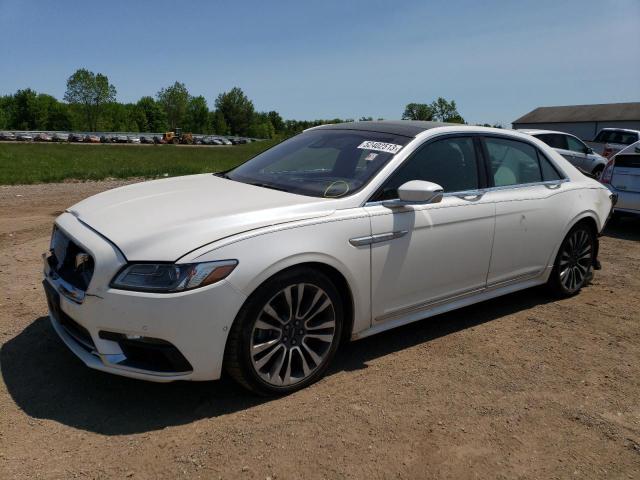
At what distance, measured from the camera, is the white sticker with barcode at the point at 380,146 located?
3.79 metres

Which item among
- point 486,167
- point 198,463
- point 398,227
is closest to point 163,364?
point 198,463

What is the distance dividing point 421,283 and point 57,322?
2355 millimetres

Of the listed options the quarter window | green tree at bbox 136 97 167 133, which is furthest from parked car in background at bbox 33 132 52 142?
the quarter window

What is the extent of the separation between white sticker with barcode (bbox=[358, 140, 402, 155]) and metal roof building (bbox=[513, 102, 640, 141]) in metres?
70.2

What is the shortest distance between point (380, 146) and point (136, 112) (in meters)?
123

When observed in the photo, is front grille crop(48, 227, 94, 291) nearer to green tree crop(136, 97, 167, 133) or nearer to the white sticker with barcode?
the white sticker with barcode

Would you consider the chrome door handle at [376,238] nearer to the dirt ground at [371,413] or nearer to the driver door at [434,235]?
the driver door at [434,235]

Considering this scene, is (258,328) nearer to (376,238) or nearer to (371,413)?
(371,413)

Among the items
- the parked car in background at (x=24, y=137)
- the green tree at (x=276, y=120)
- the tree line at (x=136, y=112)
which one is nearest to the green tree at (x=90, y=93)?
the tree line at (x=136, y=112)

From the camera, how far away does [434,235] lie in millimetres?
3740

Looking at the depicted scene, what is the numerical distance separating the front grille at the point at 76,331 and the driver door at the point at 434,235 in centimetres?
170

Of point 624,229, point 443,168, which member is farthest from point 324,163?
point 624,229

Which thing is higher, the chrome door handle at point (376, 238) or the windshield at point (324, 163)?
the windshield at point (324, 163)

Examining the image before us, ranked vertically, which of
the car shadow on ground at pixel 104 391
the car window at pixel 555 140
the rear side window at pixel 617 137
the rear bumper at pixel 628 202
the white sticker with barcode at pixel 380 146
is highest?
the rear side window at pixel 617 137
